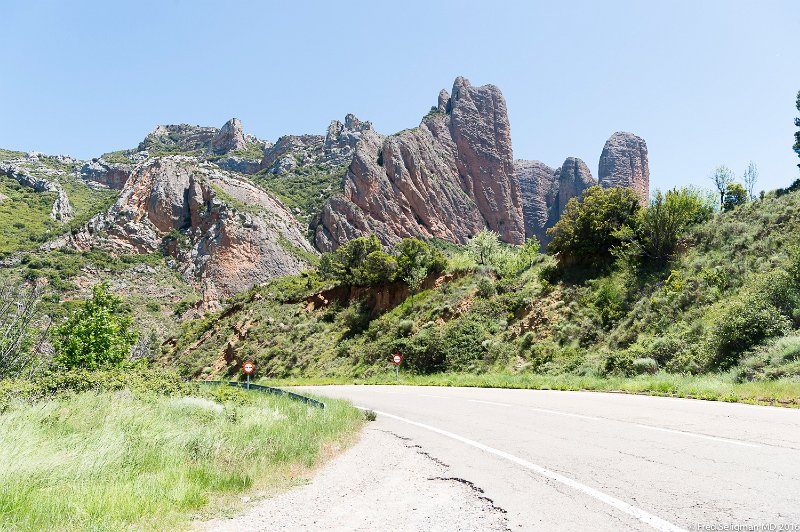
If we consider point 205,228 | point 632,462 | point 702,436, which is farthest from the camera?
point 205,228

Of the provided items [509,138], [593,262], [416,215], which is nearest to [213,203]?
[416,215]

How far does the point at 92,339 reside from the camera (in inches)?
991

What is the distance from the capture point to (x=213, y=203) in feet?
288

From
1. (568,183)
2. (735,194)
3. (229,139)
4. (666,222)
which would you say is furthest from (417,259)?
(229,139)

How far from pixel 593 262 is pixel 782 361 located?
56.8 ft

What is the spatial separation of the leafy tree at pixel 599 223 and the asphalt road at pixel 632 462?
803 inches

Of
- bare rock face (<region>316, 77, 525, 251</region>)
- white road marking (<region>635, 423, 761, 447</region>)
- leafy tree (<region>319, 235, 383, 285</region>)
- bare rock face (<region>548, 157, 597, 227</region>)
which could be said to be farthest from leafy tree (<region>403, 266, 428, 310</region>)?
bare rock face (<region>548, 157, 597, 227</region>)

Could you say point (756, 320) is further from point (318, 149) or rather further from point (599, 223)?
point (318, 149)

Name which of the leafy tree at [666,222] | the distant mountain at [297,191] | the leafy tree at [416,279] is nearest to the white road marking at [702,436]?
the leafy tree at [666,222]

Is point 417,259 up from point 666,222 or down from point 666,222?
up

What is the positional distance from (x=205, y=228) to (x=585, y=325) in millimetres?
78291

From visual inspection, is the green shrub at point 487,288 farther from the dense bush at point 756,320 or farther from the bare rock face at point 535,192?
the bare rock face at point 535,192

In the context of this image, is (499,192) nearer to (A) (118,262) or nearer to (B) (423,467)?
(A) (118,262)

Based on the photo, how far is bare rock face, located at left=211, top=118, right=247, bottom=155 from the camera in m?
189
